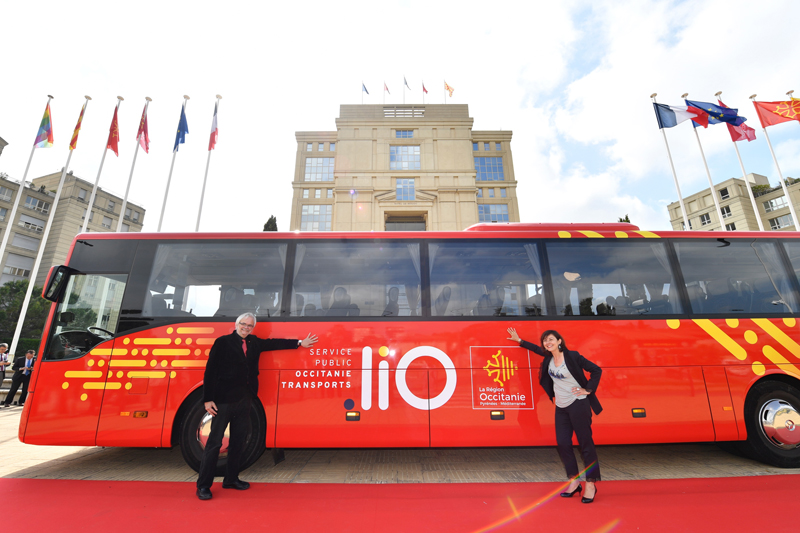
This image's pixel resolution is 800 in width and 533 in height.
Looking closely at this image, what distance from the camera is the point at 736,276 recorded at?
5.21 meters

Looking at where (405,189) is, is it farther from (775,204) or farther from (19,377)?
(775,204)

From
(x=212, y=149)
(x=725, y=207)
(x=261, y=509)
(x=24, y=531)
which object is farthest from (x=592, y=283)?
(x=725, y=207)

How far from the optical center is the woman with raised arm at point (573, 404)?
3.76 m

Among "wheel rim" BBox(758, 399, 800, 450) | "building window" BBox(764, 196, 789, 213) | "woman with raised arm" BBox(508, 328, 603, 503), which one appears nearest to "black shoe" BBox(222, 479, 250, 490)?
"woman with raised arm" BBox(508, 328, 603, 503)

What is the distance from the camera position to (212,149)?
19.2m

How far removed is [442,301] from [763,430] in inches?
200

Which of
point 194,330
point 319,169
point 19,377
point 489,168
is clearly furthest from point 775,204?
point 19,377

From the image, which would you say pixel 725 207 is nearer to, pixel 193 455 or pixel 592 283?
pixel 592 283

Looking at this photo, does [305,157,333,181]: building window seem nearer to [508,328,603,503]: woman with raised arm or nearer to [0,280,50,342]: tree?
[0,280,50,342]: tree

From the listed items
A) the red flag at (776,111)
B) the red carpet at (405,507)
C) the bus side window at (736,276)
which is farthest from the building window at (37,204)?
the red flag at (776,111)

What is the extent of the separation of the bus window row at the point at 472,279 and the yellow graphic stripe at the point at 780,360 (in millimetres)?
587

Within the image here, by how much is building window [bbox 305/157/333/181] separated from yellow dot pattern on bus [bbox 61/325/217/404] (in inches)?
1922

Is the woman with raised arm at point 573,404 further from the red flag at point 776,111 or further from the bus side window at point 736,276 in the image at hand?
the red flag at point 776,111

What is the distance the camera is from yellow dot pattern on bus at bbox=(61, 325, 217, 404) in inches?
181
